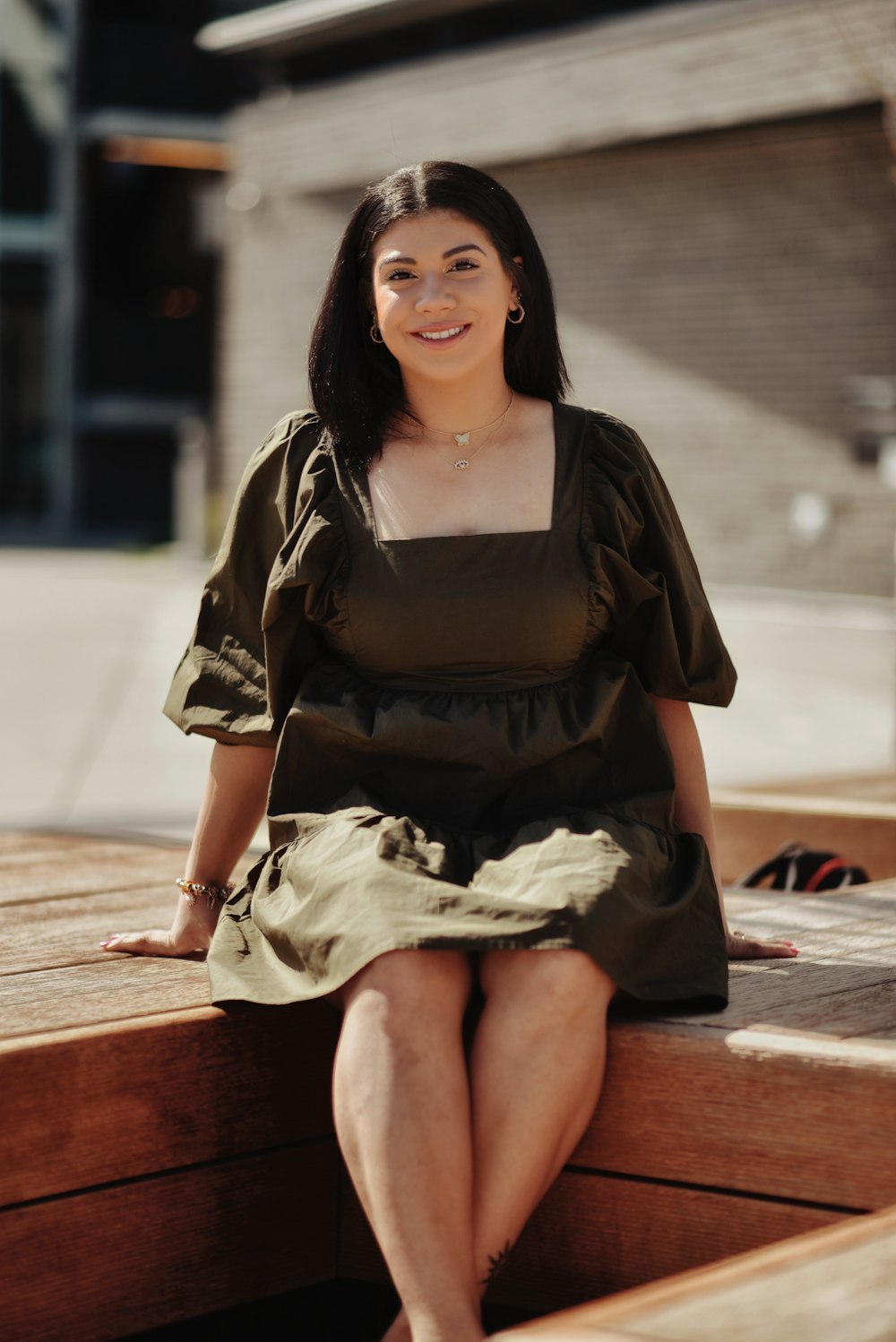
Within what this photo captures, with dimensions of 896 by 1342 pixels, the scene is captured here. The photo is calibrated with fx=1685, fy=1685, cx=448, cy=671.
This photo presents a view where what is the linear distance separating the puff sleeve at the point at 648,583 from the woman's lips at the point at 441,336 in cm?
24

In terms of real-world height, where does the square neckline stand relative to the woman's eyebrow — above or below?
below

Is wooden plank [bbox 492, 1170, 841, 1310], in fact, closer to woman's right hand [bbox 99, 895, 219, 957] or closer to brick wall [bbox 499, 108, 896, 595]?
woman's right hand [bbox 99, 895, 219, 957]

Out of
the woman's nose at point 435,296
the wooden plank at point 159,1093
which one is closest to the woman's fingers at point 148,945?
the wooden plank at point 159,1093

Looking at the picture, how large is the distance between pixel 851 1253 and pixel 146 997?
1.10 meters

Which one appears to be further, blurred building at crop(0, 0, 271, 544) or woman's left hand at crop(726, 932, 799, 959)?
Result: blurred building at crop(0, 0, 271, 544)

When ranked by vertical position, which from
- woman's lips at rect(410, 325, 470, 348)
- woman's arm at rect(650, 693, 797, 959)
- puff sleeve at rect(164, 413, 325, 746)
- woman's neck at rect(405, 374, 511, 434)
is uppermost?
woman's lips at rect(410, 325, 470, 348)

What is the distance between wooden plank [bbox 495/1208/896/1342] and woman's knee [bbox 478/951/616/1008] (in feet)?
1.97

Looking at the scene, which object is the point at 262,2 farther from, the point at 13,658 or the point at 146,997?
→ the point at 146,997

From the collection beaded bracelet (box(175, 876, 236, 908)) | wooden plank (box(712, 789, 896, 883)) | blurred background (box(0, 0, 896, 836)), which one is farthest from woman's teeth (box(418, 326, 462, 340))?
blurred background (box(0, 0, 896, 836))

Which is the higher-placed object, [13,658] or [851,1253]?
[851,1253]

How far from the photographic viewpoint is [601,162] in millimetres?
10789

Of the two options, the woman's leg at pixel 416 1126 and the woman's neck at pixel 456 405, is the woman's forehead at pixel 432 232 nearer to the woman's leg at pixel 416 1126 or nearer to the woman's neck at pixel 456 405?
the woman's neck at pixel 456 405

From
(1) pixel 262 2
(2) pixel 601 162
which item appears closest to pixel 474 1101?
(2) pixel 601 162

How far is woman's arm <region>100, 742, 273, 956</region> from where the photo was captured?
241 centimetres
